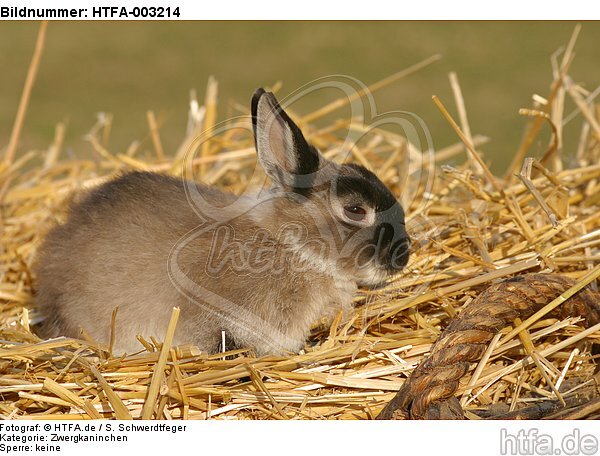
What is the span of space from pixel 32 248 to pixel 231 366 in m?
2.00

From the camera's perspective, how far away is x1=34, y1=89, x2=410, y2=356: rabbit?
382 centimetres

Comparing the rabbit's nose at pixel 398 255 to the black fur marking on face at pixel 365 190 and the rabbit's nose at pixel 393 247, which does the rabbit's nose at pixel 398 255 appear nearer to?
the rabbit's nose at pixel 393 247

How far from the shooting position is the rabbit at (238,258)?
Answer: 12.5 ft

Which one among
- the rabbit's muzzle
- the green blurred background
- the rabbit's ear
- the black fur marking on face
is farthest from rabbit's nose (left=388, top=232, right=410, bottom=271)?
the green blurred background

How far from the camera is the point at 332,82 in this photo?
183 inches

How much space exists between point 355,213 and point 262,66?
8535 mm

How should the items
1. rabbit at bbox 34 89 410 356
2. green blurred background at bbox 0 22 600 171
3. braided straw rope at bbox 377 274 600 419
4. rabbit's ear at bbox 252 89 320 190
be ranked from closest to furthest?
braided straw rope at bbox 377 274 600 419, rabbit's ear at bbox 252 89 320 190, rabbit at bbox 34 89 410 356, green blurred background at bbox 0 22 600 171

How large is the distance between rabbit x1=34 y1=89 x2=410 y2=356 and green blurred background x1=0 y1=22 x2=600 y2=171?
564cm

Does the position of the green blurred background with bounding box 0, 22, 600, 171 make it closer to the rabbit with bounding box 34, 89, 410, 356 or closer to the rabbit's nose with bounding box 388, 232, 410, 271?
the rabbit with bounding box 34, 89, 410, 356

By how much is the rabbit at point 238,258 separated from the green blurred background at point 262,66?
5.64 m

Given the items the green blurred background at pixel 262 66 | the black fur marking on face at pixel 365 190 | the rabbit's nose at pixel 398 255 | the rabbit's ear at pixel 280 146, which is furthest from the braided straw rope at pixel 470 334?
the green blurred background at pixel 262 66

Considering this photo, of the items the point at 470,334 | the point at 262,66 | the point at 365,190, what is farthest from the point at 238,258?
the point at 262,66
